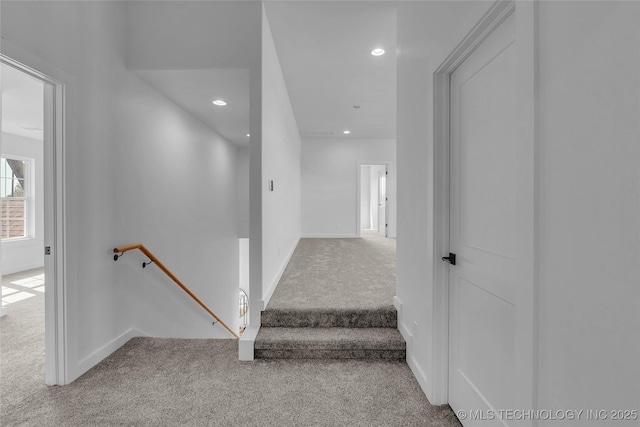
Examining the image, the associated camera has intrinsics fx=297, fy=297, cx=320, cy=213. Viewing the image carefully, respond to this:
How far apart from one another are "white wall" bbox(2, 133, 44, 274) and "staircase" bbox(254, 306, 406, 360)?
587cm

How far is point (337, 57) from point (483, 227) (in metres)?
2.86

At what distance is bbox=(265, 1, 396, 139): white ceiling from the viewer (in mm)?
2670

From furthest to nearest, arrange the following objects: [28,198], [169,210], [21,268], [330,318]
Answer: [28,198], [21,268], [169,210], [330,318]

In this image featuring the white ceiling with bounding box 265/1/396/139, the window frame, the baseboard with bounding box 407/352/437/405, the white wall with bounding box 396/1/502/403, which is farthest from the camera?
the window frame

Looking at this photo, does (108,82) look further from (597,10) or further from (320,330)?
(597,10)

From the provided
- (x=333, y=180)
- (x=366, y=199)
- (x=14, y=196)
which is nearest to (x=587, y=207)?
(x=333, y=180)

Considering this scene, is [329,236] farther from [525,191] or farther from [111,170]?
[525,191]

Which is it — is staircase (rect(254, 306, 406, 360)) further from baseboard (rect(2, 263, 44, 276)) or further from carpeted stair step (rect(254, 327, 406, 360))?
baseboard (rect(2, 263, 44, 276))

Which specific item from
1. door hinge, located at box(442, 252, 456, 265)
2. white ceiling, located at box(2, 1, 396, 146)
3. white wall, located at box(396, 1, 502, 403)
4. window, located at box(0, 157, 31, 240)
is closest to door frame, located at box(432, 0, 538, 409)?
white wall, located at box(396, 1, 502, 403)

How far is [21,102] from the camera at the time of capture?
3.93 meters

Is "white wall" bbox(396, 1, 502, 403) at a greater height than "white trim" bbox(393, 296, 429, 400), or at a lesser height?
greater

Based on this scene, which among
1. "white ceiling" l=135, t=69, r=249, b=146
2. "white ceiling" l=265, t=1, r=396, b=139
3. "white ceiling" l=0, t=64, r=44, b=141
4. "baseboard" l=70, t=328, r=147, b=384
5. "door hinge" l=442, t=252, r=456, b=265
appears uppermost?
"white ceiling" l=265, t=1, r=396, b=139

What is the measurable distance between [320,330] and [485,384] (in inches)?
53.3

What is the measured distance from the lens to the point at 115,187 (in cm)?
250
